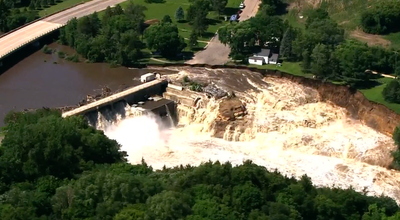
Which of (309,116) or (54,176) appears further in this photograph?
(309,116)

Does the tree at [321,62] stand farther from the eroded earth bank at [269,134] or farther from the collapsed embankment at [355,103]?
the eroded earth bank at [269,134]

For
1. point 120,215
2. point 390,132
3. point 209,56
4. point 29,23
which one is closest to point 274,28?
point 209,56

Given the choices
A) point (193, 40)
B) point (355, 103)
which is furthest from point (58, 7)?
point (355, 103)

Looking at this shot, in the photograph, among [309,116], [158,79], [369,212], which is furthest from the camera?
[158,79]

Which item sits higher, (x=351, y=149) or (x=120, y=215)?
(x=120, y=215)

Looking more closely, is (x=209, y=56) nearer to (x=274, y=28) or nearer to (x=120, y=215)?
(x=274, y=28)
